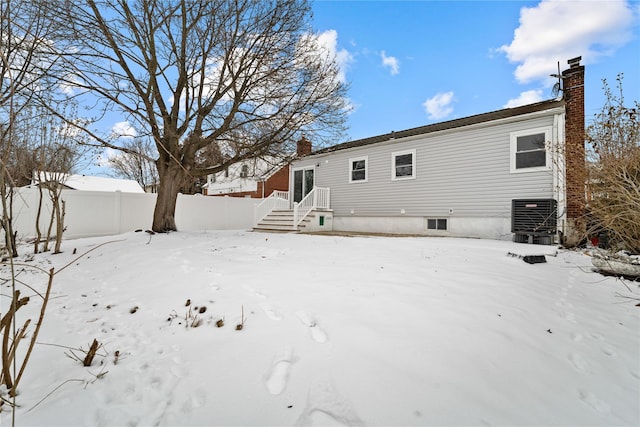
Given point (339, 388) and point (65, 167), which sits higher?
point (65, 167)

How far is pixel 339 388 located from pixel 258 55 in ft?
26.4

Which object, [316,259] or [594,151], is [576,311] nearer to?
[316,259]

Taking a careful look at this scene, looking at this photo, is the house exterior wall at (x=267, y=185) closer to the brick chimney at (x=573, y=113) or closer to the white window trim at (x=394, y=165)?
the white window trim at (x=394, y=165)

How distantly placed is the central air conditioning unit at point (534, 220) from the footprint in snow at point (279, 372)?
8.30m

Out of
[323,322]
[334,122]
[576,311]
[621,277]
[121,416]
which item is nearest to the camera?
[121,416]

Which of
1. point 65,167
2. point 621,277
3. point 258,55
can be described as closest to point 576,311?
point 621,277

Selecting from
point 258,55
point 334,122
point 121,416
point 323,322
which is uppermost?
point 258,55

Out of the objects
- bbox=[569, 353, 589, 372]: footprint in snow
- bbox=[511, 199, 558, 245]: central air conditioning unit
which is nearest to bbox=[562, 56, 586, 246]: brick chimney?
bbox=[511, 199, 558, 245]: central air conditioning unit

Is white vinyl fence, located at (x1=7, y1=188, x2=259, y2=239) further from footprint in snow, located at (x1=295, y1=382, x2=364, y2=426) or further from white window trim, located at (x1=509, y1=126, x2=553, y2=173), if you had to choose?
white window trim, located at (x1=509, y1=126, x2=553, y2=173)

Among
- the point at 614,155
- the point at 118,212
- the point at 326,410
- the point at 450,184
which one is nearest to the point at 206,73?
the point at 118,212

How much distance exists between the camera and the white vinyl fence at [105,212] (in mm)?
9375

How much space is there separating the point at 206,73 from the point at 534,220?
10251 mm

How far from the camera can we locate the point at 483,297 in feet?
10.8

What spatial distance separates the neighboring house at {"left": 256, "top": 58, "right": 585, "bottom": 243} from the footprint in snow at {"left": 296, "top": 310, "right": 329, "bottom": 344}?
6403 mm
